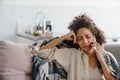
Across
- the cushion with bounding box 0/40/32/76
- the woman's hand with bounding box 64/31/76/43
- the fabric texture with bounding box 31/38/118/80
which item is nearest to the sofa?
the cushion with bounding box 0/40/32/76

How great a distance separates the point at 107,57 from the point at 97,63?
0.10m

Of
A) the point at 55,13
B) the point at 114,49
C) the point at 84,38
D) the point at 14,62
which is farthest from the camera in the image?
the point at 55,13

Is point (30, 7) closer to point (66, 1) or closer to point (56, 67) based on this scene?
point (66, 1)

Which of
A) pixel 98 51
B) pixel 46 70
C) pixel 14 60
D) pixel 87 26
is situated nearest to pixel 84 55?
pixel 98 51

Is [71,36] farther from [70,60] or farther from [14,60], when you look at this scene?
[14,60]

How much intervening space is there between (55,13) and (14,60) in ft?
6.76

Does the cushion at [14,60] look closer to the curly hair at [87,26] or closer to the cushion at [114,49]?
the curly hair at [87,26]

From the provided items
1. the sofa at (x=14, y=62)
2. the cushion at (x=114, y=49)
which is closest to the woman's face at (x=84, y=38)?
the sofa at (x=14, y=62)

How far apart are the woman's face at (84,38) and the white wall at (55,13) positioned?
5.81 ft

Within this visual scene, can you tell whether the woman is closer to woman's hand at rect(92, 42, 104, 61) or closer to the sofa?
woman's hand at rect(92, 42, 104, 61)

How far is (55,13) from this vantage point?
12.3ft

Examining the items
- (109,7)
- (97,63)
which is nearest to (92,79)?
(97,63)

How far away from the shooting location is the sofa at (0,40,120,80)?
5.80 feet

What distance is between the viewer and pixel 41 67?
6.00 feet
